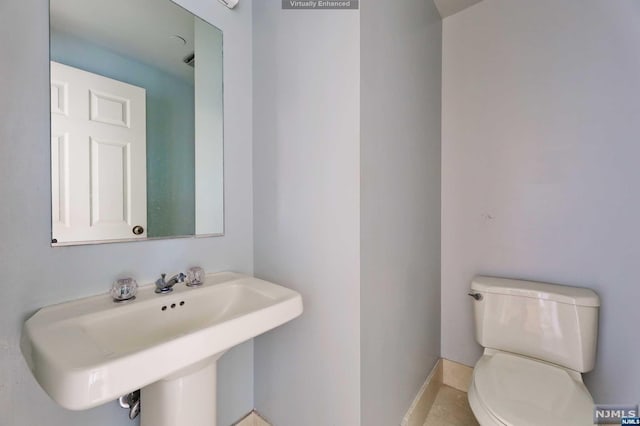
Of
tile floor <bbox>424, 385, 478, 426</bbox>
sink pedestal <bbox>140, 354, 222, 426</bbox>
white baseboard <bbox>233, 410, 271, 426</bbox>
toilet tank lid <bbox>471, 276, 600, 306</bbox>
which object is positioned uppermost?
toilet tank lid <bbox>471, 276, 600, 306</bbox>

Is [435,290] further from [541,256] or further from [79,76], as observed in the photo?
[79,76]

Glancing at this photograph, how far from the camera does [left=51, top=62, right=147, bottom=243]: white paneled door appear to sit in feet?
2.47

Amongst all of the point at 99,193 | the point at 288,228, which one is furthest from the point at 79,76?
the point at 288,228

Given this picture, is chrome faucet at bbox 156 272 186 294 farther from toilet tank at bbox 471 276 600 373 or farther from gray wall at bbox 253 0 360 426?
toilet tank at bbox 471 276 600 373

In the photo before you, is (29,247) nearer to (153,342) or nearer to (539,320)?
(153,342)

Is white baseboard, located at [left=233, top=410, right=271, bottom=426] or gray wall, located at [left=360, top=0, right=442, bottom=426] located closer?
gray wall, located at [left=360, top=0, right=442, bottom=426]

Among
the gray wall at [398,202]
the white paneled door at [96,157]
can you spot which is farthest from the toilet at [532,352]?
the white paneled door at [96,157]

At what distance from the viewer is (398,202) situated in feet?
3.79

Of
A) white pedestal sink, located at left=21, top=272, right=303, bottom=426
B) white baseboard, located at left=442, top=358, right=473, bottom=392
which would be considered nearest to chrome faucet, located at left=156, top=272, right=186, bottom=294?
white pedestal sink, located at left=21, top=272, right=303, bottom=426

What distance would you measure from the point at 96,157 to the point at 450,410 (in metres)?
2.01

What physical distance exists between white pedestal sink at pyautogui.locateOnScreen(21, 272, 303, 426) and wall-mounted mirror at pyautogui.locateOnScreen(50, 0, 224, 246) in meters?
0.25

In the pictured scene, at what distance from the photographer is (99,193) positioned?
2.80 feet

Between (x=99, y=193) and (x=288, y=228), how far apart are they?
0.64 m

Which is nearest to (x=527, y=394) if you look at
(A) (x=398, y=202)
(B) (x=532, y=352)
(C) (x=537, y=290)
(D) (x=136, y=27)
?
(B) (x=532, y=352)
